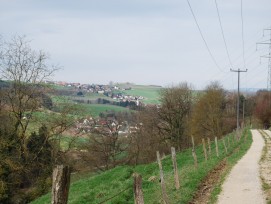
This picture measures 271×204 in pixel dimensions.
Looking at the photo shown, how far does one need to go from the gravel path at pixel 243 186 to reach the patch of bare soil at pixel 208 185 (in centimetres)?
54

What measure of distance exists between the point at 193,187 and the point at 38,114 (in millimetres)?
17562

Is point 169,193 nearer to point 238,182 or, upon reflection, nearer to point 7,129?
point 238,182

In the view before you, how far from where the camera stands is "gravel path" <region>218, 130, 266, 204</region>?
12988 mm

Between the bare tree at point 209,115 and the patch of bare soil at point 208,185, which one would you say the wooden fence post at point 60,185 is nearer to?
the patch of bare soil at point 208,185

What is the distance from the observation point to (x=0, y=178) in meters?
24.9

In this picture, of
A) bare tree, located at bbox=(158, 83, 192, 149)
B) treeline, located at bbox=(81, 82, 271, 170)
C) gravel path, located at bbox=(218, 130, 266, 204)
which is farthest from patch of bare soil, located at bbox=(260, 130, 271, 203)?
bare tree, located at bbox=(158, 83, 192, 149)

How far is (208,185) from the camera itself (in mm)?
16078

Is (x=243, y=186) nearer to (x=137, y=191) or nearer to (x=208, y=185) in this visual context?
(x=208, y=185)

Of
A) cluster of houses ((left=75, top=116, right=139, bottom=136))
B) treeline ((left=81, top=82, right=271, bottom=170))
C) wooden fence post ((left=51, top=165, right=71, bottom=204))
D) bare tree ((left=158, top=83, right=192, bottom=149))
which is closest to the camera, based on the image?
wooden fence post ((left=51, top=165, right=71, bottom=204))

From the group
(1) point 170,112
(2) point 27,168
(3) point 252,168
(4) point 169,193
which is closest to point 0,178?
(2) point 27,168

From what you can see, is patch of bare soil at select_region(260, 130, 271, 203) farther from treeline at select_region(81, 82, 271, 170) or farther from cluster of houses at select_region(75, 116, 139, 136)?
cluster of houses at select_region(75, 116, 139, 136)

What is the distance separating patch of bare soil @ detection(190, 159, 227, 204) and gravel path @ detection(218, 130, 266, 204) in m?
0.54

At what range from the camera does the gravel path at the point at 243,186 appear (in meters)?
13.0

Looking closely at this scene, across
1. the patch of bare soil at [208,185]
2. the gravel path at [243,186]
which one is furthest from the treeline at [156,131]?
the gravel path at [243,186]
